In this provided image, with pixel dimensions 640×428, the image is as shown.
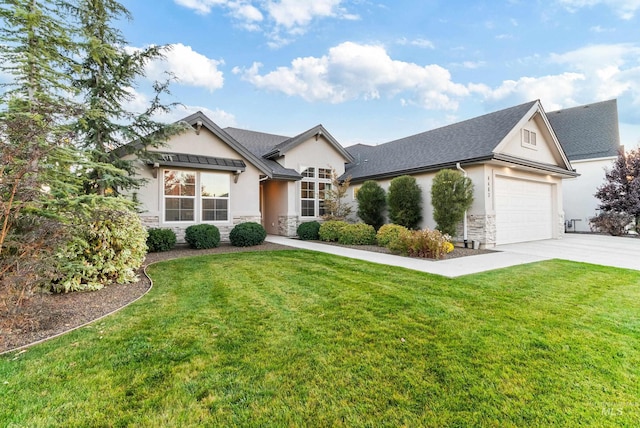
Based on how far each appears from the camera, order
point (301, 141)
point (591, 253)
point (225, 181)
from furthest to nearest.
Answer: point (301, 141), point (225, 181), point (591, 253)

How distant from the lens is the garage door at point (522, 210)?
1191cm

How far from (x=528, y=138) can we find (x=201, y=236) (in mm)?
14650

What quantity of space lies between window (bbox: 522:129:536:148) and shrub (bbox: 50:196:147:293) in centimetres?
1510

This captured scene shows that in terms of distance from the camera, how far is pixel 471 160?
11.1 m

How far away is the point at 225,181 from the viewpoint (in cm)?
1227

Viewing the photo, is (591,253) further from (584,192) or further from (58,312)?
(58,312)

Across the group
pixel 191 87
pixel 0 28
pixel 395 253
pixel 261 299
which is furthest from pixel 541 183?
pixel 0 28

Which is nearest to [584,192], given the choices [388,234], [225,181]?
[388,234]

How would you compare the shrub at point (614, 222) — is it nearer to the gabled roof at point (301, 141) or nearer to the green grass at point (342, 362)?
the green grass at point (342, 362)

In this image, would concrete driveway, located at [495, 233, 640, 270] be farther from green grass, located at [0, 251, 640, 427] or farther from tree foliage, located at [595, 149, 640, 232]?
tree foliage, located at [595, 149, 640, 232]

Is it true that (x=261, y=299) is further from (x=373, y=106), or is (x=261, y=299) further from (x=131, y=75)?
(x=373, y=106)

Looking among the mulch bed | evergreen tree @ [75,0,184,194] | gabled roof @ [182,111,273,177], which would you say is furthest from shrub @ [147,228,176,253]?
gabled roof @ [182,111,273,177]

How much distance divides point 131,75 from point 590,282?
1245 centimetres

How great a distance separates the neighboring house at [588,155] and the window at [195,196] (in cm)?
2183
